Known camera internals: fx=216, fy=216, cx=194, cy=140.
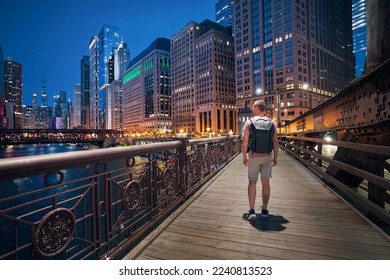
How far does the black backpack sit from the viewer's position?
3.73 metres

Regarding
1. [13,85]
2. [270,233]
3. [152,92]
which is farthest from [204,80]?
[13,85]

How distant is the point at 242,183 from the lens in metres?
6.97

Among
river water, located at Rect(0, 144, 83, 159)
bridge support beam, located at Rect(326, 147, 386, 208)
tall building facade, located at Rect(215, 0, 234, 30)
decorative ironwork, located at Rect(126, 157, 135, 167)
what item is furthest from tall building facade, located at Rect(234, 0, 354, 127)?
river water, located at Rect(0, 144, 83, 159)

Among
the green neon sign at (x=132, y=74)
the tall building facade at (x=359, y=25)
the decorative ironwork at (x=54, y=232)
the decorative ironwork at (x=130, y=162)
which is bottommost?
the decorative ironwork at (x=54, y=232)

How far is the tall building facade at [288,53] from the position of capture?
267 feet

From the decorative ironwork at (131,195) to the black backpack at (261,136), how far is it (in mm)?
2039

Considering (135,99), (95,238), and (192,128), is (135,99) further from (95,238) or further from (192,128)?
(95,238)

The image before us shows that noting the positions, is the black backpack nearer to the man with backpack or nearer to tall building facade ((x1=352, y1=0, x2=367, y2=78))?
the man with backpack

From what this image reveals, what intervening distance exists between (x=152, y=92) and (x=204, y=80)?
49.7m

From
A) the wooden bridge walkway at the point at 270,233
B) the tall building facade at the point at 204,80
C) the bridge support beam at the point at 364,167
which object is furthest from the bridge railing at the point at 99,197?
the tall building facade at the point at 204,80

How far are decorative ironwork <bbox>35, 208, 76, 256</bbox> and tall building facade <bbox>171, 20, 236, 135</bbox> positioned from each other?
107 metres

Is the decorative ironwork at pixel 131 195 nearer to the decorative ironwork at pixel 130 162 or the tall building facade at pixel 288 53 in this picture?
the decorative ironwork at pixel 130 162
